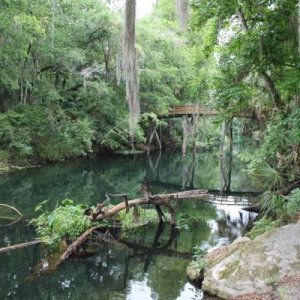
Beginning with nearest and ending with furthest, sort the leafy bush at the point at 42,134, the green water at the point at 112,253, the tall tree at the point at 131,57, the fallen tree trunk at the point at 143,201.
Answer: the green water at the point at 112,253, the tall tree at the point at 131,57, the fallen tree trunk at the point at 143,201, the leafy bush at the point at 42,134

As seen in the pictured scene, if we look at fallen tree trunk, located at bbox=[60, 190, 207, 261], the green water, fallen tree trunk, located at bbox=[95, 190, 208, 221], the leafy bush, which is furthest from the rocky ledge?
the leafy bush

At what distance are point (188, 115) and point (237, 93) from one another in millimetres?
26287

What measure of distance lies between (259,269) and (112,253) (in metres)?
4.00

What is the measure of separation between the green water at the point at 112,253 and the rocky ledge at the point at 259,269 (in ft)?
2.01

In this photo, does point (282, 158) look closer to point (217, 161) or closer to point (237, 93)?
point (237, 93)

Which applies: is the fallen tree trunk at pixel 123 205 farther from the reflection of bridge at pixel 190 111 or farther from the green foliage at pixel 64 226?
→ the reflection of bridge at pixel 190 111

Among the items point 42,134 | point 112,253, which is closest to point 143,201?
point 112,253

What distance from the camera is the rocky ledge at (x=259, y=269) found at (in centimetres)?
732

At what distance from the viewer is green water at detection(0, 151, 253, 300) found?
336 inches

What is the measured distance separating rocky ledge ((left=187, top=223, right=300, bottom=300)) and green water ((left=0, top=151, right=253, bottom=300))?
61 cm

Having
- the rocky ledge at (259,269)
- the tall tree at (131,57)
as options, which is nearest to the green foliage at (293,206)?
the rocky ledge at (259,269)

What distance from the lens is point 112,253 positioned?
1061 cm

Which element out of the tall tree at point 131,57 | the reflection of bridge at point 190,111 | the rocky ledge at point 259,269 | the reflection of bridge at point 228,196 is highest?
Result: the tall tree at point 131,57

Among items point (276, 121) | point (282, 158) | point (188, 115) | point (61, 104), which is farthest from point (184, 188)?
point (188, 115)
